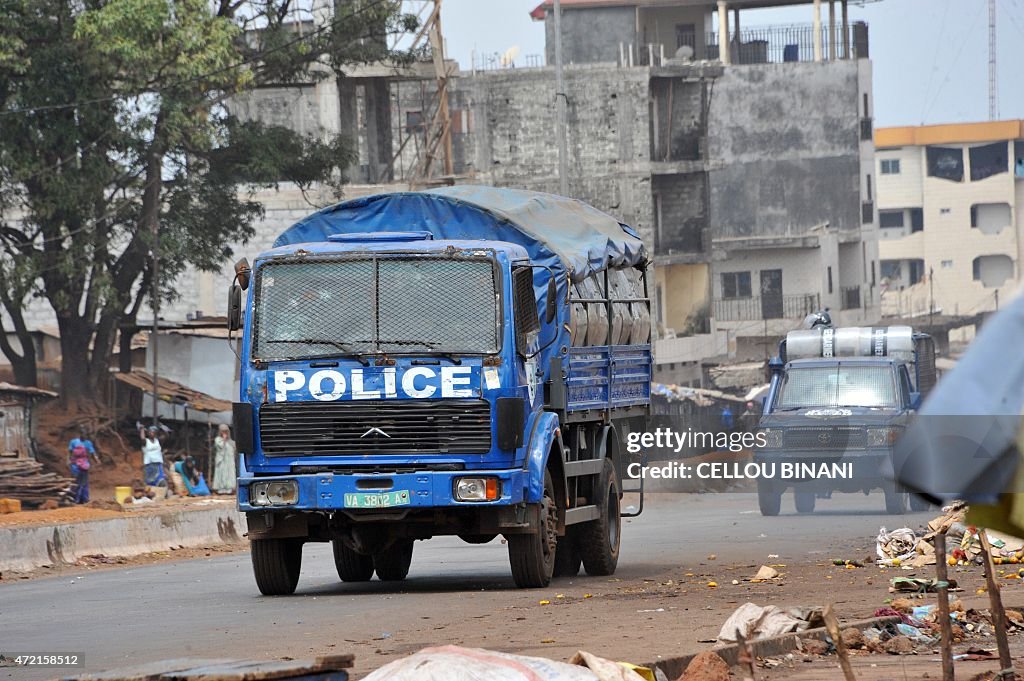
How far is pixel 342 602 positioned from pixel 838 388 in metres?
13.0

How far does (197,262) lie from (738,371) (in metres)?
28.0

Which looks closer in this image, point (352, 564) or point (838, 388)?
point (352, 564)

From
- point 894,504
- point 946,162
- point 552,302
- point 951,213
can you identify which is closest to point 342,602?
point 552,302

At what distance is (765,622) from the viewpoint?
9.90 m

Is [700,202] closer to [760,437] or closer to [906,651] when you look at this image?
[760,437]

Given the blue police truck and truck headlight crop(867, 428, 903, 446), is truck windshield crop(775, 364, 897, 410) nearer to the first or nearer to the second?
truck headlight crop(867, 428, 903, 446)

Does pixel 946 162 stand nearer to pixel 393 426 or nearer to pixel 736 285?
pixel 736 285

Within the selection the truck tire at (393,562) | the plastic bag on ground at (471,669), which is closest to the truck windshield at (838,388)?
the truck tire at (393,562)

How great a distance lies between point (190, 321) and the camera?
39.8 metres

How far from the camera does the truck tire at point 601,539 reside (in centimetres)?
1577

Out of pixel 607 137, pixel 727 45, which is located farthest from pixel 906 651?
pixel 727 45

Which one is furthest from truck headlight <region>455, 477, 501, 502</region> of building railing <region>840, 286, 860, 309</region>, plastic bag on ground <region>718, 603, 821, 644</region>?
building railing <region>840, 286, 860, 309</region>

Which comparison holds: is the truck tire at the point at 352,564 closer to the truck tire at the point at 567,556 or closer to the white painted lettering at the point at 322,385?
the truck tire at the point at 567,556

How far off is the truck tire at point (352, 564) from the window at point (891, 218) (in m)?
77.7
